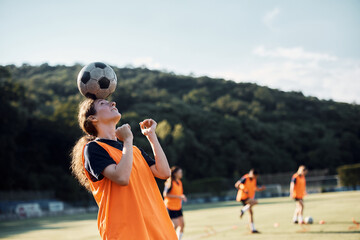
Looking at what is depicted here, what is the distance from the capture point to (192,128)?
Answer: 6919 centimetres

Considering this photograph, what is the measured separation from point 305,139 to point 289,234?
63823mm

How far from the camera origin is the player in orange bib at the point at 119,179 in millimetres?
2701

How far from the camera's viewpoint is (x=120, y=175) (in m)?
2.65

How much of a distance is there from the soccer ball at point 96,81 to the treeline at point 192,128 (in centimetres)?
4239

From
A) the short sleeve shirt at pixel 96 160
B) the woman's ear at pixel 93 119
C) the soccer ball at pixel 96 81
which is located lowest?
the short sleeve shirt at pixel 96 160

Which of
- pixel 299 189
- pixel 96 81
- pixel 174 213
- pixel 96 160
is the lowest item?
pixel 174 213

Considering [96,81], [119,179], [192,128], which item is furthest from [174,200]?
[192,128]

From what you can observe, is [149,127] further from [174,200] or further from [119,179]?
[174,200]

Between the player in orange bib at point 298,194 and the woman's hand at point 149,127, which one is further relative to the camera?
the player in orange bib at point 298,194

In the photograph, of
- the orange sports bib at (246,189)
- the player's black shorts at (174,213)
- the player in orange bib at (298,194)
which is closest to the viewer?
the player's black shorts at (174,213)

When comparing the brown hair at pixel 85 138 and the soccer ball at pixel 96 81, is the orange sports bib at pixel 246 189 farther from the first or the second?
the brown hair at pixel 85 138

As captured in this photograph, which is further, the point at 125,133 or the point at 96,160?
the point at 125,133

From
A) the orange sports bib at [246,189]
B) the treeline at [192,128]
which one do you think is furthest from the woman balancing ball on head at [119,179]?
the treeline at [192,128]

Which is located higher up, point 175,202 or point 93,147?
point 93,147
